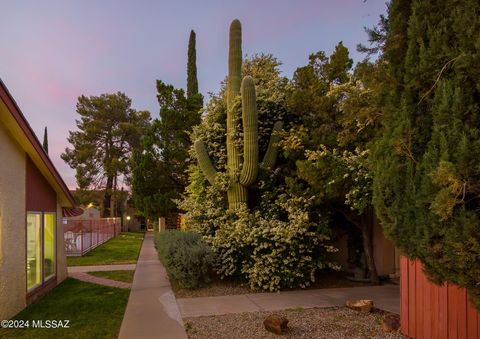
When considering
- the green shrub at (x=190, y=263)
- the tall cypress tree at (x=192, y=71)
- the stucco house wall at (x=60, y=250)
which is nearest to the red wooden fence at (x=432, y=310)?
the green shrub at (x=190, y=263)

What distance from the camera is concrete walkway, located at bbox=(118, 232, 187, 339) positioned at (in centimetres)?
612

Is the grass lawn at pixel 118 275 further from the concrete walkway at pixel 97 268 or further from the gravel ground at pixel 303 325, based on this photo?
the gravel ground at pixel 303 325

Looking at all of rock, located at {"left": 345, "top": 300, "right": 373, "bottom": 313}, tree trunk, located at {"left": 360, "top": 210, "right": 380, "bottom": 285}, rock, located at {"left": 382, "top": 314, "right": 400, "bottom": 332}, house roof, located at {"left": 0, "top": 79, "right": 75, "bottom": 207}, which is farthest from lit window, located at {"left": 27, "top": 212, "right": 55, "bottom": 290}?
tree trunk, located at {"left": 360, "top": 210, "right": 380, "bottom": 285}

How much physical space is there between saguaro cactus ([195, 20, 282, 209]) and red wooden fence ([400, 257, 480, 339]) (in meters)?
5.41

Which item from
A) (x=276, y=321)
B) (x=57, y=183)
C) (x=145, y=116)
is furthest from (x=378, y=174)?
(x=145, y=116)

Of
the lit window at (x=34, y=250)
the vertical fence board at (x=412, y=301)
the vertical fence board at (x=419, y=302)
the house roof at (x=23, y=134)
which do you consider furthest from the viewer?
the lit window at (x=34, y=250)

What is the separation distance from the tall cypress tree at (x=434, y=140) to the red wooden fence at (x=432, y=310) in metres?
0.92

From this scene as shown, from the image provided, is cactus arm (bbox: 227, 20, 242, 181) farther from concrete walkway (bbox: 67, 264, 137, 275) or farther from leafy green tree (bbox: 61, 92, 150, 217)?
leafy green tree (bbox: 61, 92, 150, 217)

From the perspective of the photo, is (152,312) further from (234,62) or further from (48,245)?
(234,62)

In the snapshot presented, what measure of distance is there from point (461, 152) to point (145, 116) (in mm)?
42831

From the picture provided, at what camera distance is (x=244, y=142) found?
10.2 meters

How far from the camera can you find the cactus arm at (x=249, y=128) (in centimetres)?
995

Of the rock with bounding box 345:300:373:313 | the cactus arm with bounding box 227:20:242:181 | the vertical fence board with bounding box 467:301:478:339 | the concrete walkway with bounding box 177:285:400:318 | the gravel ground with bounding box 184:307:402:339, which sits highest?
the cactus arm with bounding box 227:20:242:181

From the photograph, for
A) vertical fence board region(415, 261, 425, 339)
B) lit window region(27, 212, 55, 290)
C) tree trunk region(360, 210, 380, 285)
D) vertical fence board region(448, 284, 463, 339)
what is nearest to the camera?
vertical fence board region(448, 284, 463, 339)
